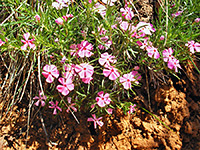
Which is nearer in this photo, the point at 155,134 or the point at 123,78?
the point at 123,78

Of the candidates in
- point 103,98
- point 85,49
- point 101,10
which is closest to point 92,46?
point 85,49

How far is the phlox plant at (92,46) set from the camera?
5.11ft

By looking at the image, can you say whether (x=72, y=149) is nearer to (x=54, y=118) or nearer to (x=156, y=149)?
(x=54, y=118)

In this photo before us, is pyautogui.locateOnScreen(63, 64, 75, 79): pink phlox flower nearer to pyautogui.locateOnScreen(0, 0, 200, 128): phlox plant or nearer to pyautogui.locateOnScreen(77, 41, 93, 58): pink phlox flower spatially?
pyautogui.locateOnScreen(0, 0, 200, 128): phlox plant

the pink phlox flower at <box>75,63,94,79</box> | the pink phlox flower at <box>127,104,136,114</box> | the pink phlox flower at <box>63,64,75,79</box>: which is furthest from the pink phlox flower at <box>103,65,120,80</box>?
the pink phlox flower at <box>127,104,136,114</box>

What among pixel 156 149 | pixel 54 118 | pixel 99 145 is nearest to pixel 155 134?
pixel 156 149

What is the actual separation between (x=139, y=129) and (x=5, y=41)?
141cm

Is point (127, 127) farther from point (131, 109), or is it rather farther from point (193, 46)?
point (193, 46)

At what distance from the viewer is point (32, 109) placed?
1863mm

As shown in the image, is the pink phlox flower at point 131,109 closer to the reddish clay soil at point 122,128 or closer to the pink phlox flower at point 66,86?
the reddish clay soil at point 122,128

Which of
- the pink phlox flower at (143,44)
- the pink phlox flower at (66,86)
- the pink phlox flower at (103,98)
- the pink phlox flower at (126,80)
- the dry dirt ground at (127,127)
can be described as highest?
the pink phlox flower at (143,44)

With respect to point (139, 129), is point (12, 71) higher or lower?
higher

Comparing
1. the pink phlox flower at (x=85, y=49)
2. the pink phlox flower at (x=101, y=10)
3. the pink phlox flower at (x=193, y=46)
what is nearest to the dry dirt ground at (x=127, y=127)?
the pink phlox flower at (x=193, y=46)

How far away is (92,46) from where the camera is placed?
160cm
